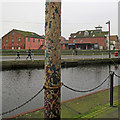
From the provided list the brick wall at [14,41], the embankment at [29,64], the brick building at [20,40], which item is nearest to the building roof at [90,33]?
the brick building at [20,40]

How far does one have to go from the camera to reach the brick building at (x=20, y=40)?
42537mm

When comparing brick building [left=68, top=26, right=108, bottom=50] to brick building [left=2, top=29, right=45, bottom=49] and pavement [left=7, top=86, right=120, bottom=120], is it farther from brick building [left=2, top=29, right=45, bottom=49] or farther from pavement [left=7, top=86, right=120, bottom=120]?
pavement [left=7, top=86, right=120, bottom=120]

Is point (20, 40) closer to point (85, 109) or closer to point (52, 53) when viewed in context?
point (85, 109)

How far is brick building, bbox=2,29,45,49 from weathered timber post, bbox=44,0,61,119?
4172 centimetres

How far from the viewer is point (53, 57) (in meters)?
1.97

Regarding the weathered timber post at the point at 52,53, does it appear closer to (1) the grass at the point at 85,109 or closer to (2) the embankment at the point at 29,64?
(1) the grass at the point at 85,109

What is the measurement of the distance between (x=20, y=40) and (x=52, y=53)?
4352 cm

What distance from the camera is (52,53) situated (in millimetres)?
1970

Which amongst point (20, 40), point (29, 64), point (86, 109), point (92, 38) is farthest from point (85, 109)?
point (92, 38)

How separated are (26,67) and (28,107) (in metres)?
10.7

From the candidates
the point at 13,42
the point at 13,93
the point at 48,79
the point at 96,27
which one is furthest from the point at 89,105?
the point at 96,27

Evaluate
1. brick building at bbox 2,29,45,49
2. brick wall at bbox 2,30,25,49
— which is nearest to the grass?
brick building at bbox 2,29,45,49

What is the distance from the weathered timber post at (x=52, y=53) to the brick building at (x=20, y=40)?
41.7m

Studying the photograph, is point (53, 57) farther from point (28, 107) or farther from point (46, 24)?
point (28, 107)
